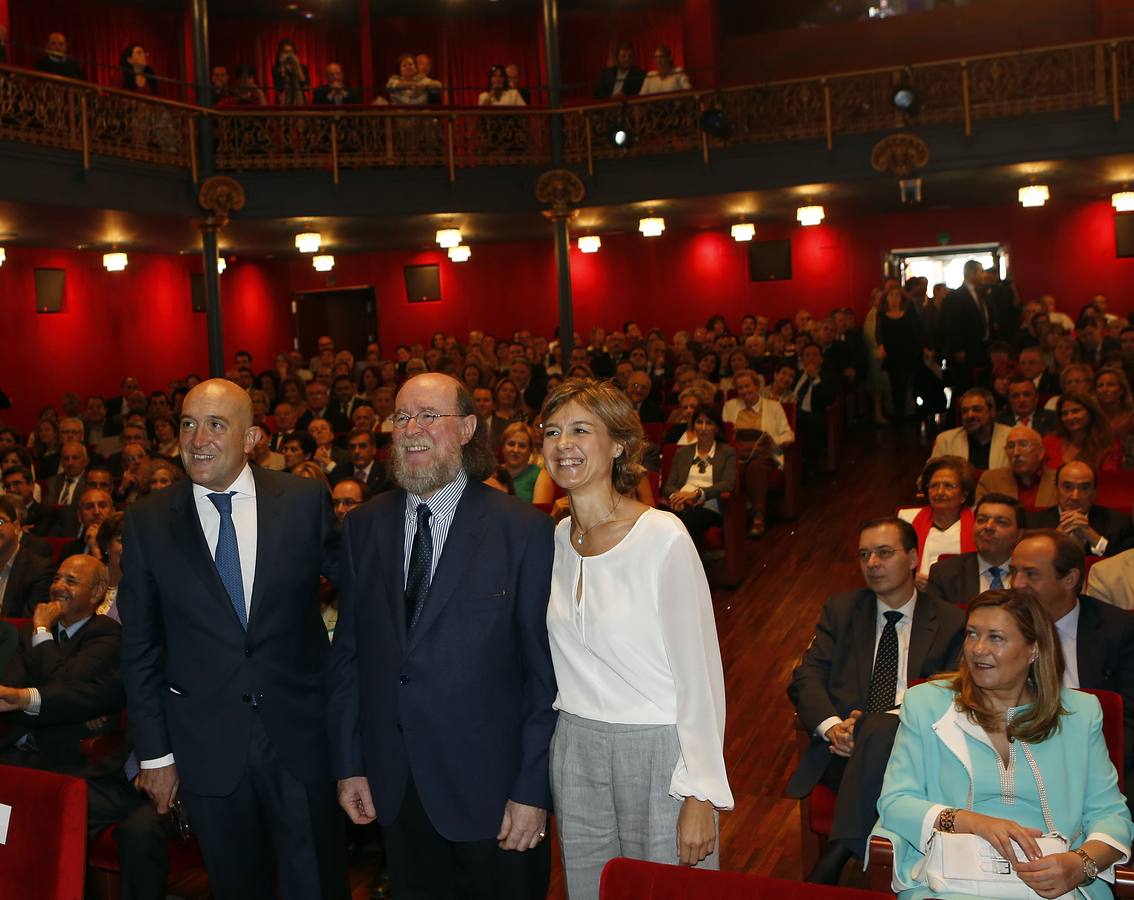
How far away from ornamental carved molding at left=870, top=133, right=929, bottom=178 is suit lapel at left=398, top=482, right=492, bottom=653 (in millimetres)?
9450

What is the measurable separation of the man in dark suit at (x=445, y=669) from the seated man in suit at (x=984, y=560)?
2.30m

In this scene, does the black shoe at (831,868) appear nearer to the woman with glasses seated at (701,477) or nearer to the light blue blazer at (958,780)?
the light blue blazer at (958,780)

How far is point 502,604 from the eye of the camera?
7.75 feet

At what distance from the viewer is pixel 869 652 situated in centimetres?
358

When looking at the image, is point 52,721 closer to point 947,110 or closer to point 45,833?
point 45,833

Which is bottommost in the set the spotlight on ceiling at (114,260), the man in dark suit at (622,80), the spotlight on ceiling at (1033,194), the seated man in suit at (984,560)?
the seated man in suit at (984,560)

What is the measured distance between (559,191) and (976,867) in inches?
393

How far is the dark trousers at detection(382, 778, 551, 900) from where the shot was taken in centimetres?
239

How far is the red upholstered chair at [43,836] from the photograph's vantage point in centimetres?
221

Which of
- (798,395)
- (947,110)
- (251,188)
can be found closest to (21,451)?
(251,188)

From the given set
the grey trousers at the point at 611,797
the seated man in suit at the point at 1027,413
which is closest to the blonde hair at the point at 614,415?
the grey trousers at the point at 611,797

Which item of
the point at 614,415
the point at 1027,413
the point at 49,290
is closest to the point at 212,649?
the point at 614,415

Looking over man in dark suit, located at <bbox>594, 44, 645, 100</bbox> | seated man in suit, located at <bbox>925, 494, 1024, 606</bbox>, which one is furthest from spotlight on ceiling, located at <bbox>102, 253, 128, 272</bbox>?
seated man in suit, located at <bbox>925, 494, 1024, 606</bbox>

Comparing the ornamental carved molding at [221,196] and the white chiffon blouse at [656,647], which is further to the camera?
the ornamental carved molding at [221,196]
